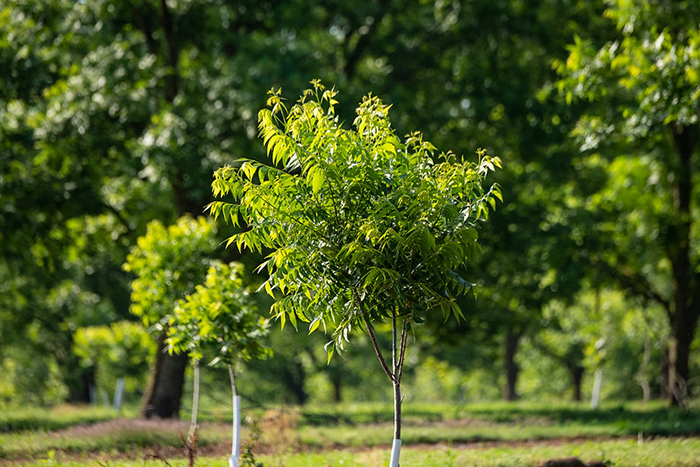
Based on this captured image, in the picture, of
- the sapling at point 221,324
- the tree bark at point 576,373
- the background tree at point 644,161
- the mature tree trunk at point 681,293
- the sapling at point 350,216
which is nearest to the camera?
the sapling at point 350,216

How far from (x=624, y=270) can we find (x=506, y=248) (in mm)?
5388

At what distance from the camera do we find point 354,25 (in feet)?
57.8

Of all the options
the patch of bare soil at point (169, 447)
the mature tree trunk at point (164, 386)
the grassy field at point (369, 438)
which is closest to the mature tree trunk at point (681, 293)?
the grassy field at point (369, 438)

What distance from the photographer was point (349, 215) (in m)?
7.04

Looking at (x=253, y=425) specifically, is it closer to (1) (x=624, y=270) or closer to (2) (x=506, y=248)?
(2) (x=506, y=248)

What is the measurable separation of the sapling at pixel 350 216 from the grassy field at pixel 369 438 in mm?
2955

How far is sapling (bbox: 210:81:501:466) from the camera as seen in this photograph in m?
6.88

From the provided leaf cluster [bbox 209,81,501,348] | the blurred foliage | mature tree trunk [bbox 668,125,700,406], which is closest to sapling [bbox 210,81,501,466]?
leaf cluster [bbox 209,81,501,348]

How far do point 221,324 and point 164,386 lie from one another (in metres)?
7.28

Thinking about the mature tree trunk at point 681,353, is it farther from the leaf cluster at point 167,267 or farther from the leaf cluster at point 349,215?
the leaf cluster at point 349,215

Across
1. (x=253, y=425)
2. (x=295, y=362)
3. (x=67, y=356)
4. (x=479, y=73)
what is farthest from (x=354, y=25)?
(x=295, y=362)

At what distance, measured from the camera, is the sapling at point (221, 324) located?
9.44 meters

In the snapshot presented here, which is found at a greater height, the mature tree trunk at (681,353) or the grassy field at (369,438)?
the mature tree trunk at (681,353)

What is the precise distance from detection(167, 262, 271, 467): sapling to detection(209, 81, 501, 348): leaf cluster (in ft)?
8.42
